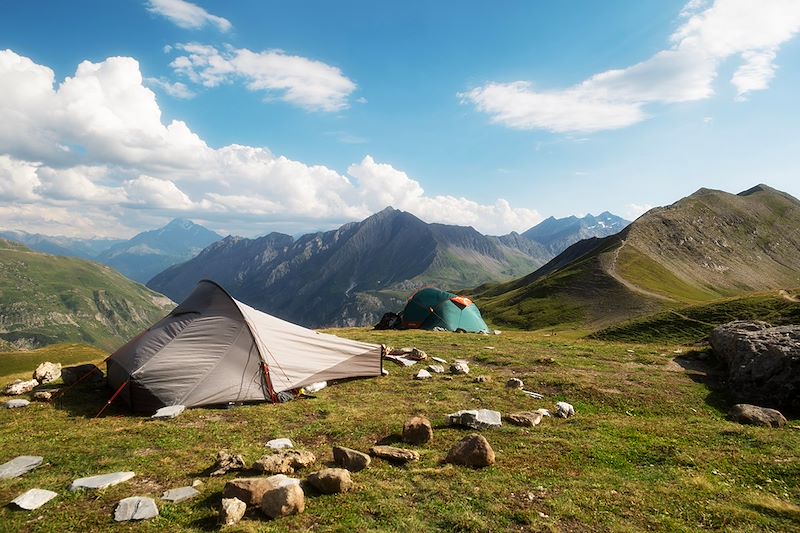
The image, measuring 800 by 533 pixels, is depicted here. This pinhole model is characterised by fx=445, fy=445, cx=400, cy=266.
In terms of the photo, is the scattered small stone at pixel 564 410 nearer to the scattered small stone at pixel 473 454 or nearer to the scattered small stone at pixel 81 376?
the scattered small stone at pixel 473 454

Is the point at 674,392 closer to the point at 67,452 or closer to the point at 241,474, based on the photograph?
the point at 241,474

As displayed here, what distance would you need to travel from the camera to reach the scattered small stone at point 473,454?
1070 centimetres

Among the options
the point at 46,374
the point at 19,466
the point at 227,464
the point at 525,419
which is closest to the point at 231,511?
the point at 227,464

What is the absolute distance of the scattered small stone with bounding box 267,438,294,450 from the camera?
12.0 meters

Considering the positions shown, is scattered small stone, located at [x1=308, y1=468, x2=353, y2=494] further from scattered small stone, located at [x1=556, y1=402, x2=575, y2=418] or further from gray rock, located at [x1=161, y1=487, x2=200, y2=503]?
scattered small stone, located at [x1=556, y1=402, x2=575, y2=418]

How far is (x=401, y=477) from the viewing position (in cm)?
1007

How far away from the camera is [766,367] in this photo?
1808 centimetres

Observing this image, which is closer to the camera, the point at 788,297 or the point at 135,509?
the point at 135,509

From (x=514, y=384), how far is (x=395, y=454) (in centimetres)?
911

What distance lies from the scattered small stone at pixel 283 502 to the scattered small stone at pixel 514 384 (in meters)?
11.9

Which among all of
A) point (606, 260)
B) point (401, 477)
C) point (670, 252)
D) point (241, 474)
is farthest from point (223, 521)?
point (670, 252)

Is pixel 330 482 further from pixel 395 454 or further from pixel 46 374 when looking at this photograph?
pixel 46 374

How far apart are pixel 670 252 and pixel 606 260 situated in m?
42.1

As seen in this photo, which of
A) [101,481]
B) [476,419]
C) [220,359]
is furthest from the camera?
[220,359]
